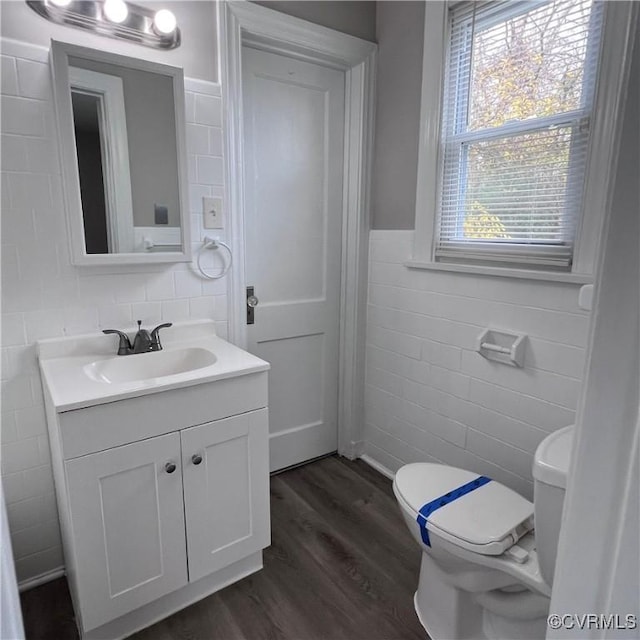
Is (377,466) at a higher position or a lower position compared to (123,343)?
lower

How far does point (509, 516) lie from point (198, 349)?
4.02ft

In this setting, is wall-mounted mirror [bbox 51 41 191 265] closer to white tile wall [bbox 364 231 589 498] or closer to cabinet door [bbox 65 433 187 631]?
cabinet door [bbox 65 433 187 631]

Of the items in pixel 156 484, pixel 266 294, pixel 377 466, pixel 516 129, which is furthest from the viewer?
pixel 377 466

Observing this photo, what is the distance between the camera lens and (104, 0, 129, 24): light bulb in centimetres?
149

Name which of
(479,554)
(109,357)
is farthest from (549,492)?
(109,357)

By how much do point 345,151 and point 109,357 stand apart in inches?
59.1

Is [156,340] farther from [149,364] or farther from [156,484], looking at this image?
[156,484]

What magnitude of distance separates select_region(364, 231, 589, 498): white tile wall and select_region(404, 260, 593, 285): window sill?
3cm

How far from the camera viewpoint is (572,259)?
1479 millimetres

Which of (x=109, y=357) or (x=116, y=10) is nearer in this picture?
(x=116, y=10)

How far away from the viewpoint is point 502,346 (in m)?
1.72

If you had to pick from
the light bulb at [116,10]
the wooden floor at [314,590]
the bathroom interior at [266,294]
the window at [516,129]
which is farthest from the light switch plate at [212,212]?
the wooden floor at [314,590]

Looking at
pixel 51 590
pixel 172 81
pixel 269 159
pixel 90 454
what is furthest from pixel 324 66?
pixel 51 590

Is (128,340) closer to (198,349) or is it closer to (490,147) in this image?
(198,349)
